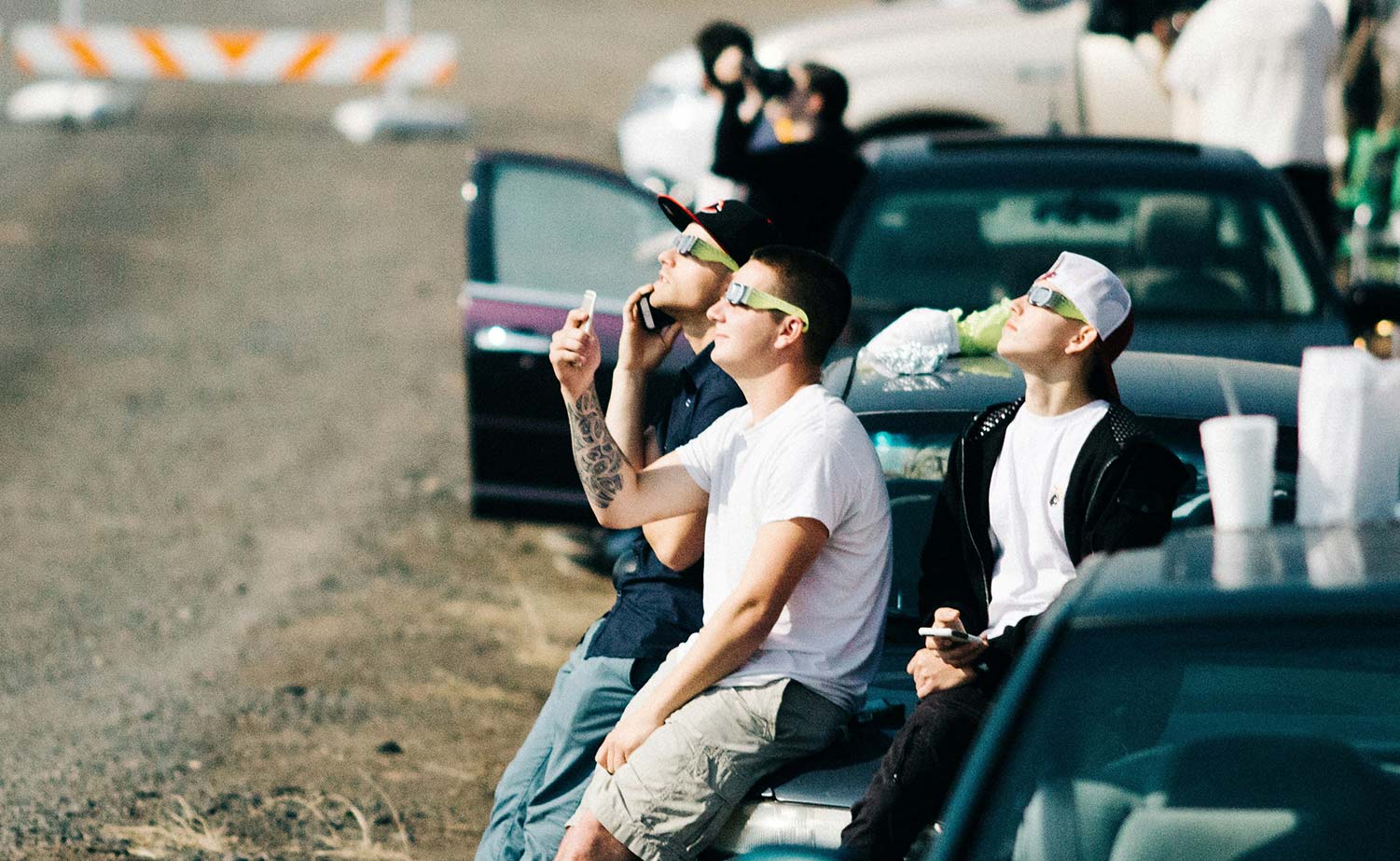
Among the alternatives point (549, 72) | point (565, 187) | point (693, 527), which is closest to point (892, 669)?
point (693, 527)

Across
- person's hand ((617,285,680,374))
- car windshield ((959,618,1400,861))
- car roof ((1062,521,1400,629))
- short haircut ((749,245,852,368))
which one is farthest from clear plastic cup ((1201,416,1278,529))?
person's hand ((617,285,680,374))

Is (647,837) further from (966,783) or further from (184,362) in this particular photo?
(184,362)

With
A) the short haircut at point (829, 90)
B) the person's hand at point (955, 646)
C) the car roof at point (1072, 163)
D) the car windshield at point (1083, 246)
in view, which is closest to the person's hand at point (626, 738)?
the person's hand at point (955, 646)

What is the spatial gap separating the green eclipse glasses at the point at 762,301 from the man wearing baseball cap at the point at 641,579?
0.30 metres

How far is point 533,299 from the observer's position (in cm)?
678

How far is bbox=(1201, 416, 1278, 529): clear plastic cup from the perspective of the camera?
8.59 ft

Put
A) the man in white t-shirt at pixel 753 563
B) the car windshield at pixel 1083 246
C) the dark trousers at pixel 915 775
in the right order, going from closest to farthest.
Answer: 1. the dark trousers at pixel 915 775
2. the man in white t-shirt at pixel 753 563
3. the car windshield at pixel 1083 246

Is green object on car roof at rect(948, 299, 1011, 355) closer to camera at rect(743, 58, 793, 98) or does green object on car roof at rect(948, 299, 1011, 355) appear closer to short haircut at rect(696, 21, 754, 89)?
camera at rect(743, 58, 793, 98)

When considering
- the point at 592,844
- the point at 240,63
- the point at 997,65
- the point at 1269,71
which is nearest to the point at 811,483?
the point at 592,844

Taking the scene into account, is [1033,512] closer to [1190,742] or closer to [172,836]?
[1190,742]

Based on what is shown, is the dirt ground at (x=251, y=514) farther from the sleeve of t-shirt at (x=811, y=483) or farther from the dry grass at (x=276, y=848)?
the sleeve of t-shirt at (x=811, y=483)

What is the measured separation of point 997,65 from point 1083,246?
369 cm

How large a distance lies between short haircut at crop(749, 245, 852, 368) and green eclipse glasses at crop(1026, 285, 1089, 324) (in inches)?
14.6

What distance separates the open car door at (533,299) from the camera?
677 centimetres
